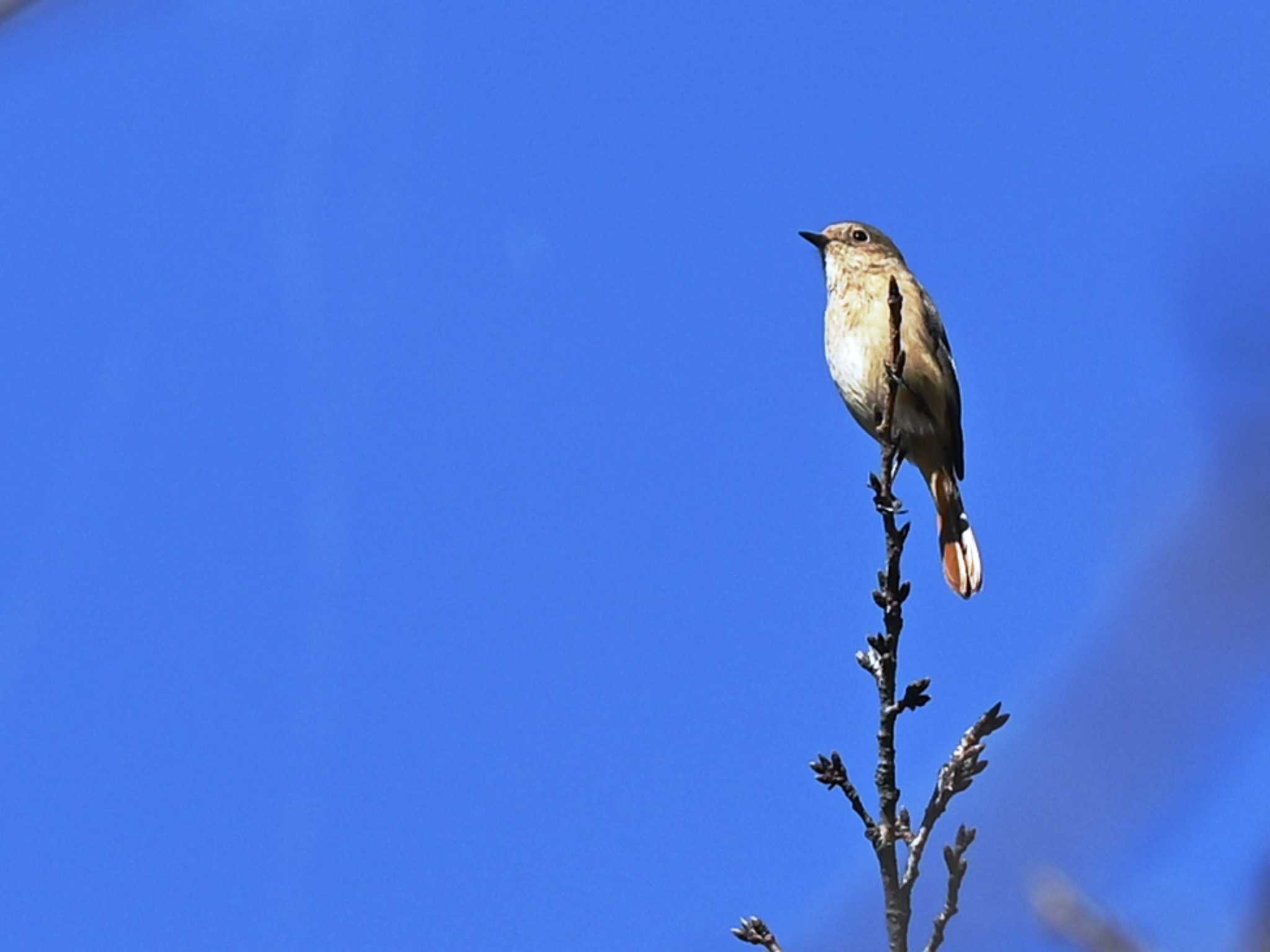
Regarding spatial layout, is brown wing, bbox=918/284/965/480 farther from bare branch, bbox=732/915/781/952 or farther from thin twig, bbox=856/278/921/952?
bare branch, bbox=732/915/781/952

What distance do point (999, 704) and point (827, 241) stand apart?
4.79 m

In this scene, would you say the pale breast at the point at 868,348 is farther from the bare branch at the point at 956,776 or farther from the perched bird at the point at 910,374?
the bare branch at the point at 956,776

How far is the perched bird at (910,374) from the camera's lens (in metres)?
7.06

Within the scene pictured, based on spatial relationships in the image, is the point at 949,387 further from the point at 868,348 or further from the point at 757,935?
the point at 757,935

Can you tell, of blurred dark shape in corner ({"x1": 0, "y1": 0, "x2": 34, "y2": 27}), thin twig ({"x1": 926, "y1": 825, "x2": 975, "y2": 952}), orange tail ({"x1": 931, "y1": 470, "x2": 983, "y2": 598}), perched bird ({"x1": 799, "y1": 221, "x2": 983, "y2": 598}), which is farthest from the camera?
perched bird ({"x1": 799, "y1": 221, "x2": 983, "y2": 598})

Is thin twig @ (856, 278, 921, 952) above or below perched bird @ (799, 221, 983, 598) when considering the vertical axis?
below

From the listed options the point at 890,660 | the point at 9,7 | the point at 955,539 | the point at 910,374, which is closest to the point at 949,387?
the point at 910,374

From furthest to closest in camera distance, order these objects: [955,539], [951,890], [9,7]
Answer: [955,539]
[951,890]
[9,7]

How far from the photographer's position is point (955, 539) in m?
6.84

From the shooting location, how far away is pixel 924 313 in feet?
24.8

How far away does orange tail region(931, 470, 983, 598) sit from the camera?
6.61 metres

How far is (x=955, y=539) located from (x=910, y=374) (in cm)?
83

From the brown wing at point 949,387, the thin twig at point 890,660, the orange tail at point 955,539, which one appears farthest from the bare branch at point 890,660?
the brown wing at point 949,387

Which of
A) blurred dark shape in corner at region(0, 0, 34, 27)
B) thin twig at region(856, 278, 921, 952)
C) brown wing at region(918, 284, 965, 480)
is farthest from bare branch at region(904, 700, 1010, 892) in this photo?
brown wing at region(918, 284, 965, 480)
